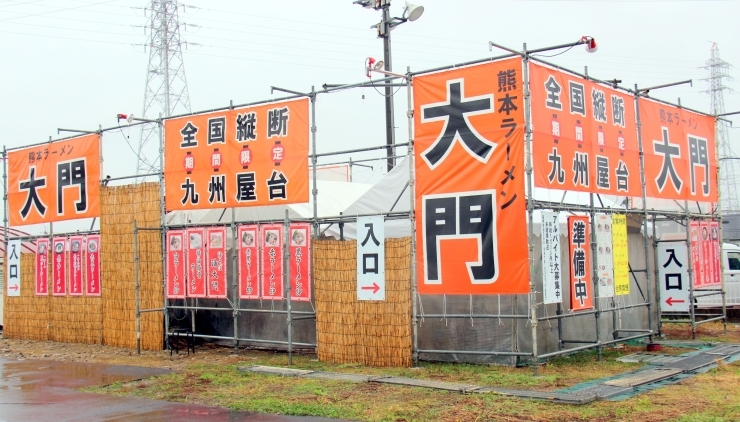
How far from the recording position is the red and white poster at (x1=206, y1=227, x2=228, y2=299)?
14.5 m

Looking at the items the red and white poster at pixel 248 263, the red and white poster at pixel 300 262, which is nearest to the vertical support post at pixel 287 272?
the red and white poster at pixel 300 262

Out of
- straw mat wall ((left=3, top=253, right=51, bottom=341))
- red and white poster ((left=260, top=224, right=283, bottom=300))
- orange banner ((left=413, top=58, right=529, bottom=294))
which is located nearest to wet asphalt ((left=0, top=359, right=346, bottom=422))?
red and white poster ((left=260, top=224, right=283, bottom=300))

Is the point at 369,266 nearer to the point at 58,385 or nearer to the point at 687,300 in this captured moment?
the point at 58,385

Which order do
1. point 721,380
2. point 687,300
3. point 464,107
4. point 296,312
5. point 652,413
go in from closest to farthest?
point 652,413 < point 721,380 < point 464,107 < point 296,312 < point 687,300

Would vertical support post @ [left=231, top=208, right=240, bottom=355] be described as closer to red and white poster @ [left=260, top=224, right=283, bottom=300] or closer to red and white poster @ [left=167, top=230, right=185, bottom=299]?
red and white poster @ [left=260, top=224, right=283, bottom=300]

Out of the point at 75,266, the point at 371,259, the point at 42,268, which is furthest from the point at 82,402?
the point at 42,268

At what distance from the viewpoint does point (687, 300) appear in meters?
15.3

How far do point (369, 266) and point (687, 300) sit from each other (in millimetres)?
7101

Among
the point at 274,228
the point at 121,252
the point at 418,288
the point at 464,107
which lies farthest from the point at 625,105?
the point at 121,252

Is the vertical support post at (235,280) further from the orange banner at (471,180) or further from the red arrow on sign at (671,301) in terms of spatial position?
the red arrow on sign at (671,301)

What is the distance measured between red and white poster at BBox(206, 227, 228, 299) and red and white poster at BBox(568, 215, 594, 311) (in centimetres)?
651

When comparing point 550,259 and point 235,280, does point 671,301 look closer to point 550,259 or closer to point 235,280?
point 550,259

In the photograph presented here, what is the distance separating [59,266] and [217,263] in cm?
535

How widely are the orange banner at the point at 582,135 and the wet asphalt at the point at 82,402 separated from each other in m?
5.44
